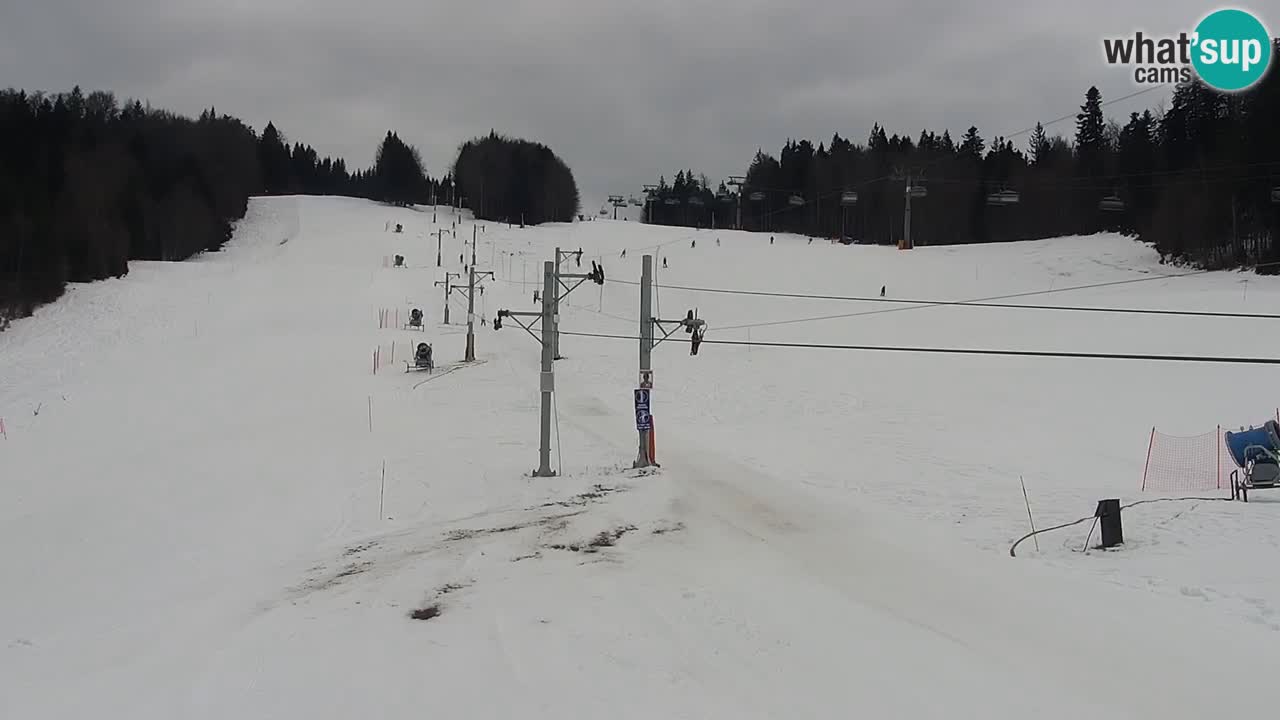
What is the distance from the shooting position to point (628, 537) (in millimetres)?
13242

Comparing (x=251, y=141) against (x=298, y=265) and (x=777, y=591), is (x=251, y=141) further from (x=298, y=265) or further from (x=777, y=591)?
(x=777, y=591)

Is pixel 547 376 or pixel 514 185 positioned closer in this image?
pixel 547 376

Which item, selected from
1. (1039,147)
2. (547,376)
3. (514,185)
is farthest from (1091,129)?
(547,376)

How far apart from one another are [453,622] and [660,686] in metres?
2.81

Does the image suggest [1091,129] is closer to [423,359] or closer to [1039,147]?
[1039,147]

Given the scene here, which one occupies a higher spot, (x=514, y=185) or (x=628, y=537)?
(x=514, y=185)

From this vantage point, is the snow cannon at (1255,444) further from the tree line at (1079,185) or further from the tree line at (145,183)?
the tree line at (145,183)

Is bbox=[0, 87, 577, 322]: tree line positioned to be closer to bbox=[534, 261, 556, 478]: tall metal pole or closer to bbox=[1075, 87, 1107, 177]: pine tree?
bbox=[534, 261, 556, 478]: tall metal pole

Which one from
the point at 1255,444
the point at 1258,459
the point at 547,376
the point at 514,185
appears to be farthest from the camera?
the point at 514,185

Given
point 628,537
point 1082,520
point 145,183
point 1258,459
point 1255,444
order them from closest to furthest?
1. point 1082,520
2. point 628,537
3. point 1258,459
4. point 1255,444
5. point 145,183

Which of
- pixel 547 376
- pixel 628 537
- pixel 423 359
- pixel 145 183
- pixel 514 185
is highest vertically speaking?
pixel 514 185

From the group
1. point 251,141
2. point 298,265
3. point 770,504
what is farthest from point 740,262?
point 251,141

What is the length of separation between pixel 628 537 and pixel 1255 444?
1081cm

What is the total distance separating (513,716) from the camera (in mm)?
7414
